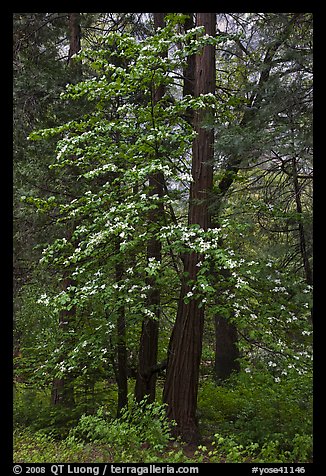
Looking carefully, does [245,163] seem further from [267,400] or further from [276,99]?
[267,400]

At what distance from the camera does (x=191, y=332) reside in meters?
6.58

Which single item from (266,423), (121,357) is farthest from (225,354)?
(266,423)

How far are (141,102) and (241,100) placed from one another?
2.06 m

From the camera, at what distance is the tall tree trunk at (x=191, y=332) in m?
6.48

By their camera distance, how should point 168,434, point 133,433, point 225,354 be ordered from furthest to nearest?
point 225,354
point 133,433
point 168,434

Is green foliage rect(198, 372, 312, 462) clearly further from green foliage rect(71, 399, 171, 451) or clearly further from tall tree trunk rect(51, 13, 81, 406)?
tall tree trunk rect(51, 13, 81, 406)

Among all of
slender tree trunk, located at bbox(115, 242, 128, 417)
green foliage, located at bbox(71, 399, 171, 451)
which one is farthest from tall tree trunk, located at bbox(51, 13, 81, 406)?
green foliage, located at bbox(71, 399, 171, 451)

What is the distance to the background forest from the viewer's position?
5484 millimetres

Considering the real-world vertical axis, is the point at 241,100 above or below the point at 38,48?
below

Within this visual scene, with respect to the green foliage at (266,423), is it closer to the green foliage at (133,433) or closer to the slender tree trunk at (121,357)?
the green foliage at (133,433)

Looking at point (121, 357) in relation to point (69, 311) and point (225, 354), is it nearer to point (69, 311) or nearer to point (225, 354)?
point (69, 311)

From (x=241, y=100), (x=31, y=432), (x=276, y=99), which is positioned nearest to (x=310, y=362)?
(x=276, y=99)

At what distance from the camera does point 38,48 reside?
9281 millimetres

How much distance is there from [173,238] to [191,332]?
162cm
